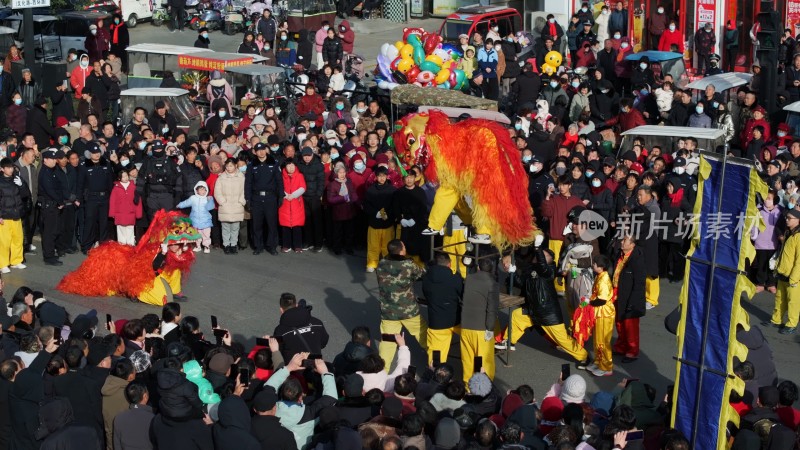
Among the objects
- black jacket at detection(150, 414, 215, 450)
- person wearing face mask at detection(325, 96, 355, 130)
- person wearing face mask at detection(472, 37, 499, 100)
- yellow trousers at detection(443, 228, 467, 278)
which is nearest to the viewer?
black jacket at detection(150, 414, 215, 450)

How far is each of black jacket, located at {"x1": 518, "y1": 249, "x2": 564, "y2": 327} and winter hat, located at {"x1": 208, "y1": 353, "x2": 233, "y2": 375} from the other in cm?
373

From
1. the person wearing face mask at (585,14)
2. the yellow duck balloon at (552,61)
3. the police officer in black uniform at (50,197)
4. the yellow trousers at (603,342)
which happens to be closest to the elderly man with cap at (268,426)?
the yellow trousers at (603,342)

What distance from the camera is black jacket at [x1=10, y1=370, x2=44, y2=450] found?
10.3m

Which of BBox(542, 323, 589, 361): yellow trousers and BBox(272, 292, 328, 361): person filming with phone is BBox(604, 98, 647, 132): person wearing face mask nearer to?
BBox(542, 323, 589, 361): yellow trousers

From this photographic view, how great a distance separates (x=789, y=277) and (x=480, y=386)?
5.19m

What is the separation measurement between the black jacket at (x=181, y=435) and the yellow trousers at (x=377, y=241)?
7.21m

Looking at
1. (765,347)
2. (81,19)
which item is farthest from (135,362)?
(81,19)

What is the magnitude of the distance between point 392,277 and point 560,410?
115 inches

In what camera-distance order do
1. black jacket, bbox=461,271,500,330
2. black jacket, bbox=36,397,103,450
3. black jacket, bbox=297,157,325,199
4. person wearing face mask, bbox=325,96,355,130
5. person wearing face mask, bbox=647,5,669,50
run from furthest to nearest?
1. person wearing face mask, bbox=647,5,669,50
2. person wearing face mask, bbox=325,96,355,130
3. black jacket, bbox=297,157,325,199
4. black jacket, bbox=461,271,500,330
5. black jacket, bbox=36,397,103,450

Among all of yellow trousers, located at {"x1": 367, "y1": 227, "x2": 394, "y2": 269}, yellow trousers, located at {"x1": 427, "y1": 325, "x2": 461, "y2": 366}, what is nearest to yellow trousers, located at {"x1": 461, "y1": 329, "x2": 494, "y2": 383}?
yellow trousers, located at {"x1": 427, "y1": 325, "x2": 461, "y2": 366}

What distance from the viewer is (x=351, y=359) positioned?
37.0 feet

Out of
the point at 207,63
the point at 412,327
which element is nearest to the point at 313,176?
the point at 412,327

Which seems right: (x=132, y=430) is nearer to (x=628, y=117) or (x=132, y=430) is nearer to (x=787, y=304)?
(x=787, y=304)

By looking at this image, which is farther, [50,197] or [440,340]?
[50,197]
